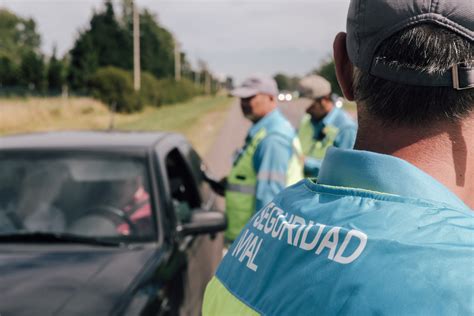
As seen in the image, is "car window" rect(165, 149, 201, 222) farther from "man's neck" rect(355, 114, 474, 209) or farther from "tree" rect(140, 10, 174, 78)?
"tree" rect(140, 10, 174, 78)

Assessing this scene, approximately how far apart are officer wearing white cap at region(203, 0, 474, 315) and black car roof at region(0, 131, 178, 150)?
285 cm

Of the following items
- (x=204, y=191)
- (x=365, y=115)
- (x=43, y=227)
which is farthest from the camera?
(x=204, y=191)

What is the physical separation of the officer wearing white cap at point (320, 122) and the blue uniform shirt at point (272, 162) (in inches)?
51.1

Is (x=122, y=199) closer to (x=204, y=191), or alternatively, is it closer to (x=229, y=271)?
(x=204, y=191)

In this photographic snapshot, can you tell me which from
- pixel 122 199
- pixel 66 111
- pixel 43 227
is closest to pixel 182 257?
pixel 122 199

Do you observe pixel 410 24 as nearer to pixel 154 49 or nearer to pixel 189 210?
pixel 189 210

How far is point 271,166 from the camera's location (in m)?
3.96

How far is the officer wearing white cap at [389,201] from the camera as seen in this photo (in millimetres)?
Answer: 831

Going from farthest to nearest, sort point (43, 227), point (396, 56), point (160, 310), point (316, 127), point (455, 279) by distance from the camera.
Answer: point (316, 127)
point (43, 227)
point (160, 310)
point (396, 56)
point (455, 279)

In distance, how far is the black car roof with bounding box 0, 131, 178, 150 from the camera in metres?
3.85

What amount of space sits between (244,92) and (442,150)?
11.7ft

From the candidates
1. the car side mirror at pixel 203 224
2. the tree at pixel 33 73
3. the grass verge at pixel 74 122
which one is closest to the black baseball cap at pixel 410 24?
the car side mirror at pixel 203 224

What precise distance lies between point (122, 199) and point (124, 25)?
75159mm

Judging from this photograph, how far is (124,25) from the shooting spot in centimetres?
7575
